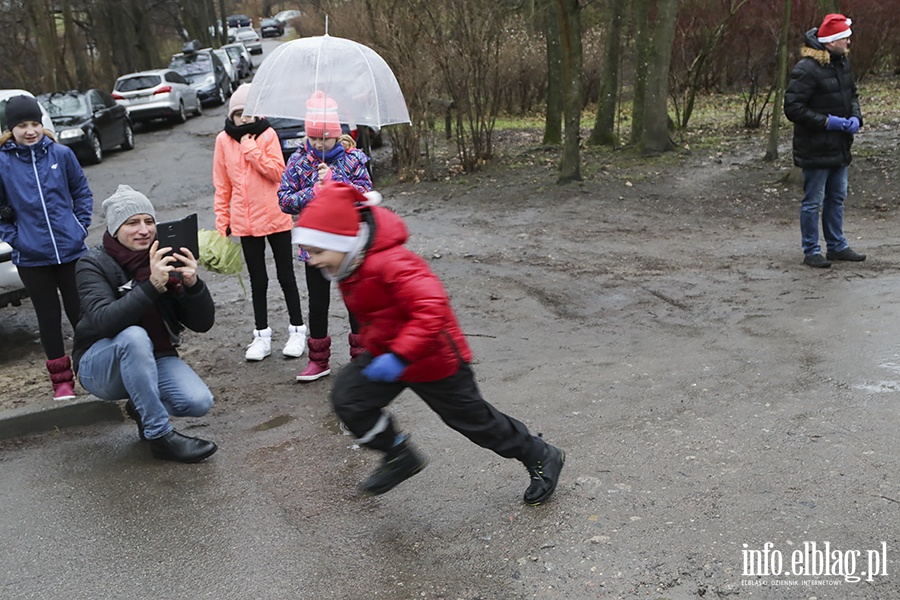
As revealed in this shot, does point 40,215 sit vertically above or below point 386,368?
above

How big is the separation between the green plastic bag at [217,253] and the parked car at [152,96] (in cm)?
2098

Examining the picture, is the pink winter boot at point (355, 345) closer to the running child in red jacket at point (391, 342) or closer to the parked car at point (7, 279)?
the running child in red jacket at point (391, 342)

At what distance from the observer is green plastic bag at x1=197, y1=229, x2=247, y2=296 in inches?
234

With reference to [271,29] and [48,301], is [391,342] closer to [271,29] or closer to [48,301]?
[48,301]

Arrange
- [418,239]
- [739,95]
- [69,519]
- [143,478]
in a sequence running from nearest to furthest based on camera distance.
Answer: [69,519] → [143,478] → [418,239] → [739,95]

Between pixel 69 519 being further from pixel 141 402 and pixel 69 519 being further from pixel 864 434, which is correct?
pixel 864 434

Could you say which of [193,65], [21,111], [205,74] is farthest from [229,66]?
[21,111]

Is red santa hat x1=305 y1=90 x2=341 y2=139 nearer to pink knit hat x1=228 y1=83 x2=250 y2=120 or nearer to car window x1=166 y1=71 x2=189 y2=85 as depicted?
pink knit hat x1=228 y1=83 x2=250 y2=120

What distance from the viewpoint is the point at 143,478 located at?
4.51 m

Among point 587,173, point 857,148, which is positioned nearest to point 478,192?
point 587,173

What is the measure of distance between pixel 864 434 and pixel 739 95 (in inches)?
717

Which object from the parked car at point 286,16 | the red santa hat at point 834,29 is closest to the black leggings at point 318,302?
the red santa hat at point 834,29

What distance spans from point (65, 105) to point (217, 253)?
15930 millimetres

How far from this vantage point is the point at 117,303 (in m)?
4.49
